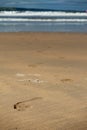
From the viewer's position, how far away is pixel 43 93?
4.70 meters

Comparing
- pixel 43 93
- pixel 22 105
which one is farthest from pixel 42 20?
pixel 22 105

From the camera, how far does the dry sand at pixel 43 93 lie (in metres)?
3.81

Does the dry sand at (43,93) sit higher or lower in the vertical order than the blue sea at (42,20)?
higher

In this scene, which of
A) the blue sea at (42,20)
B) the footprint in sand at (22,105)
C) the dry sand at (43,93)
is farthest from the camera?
the blue sea at (42,20)

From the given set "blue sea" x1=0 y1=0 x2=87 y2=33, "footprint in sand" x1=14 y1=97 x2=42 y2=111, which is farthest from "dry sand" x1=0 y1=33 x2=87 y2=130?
"blue sea" x1=0 y1=0 x2=87 y2=33

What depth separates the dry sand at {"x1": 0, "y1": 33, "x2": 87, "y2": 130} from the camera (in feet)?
12.5

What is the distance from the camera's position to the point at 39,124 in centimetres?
375

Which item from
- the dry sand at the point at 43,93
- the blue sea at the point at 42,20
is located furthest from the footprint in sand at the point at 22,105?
the blue sea at the point at 42,20

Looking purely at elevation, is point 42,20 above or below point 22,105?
below

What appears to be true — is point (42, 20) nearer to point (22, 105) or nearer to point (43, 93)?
point (43, 93)

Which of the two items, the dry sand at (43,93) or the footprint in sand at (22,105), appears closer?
the dry sand at (43,93)

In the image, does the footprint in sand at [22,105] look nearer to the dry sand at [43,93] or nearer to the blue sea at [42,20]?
the dry sand at [43,93]

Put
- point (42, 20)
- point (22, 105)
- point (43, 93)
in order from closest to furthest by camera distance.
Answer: point (22, 105) < point (43, 93) < point (42, 20)

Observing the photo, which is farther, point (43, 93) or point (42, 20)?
point (42, 20)
